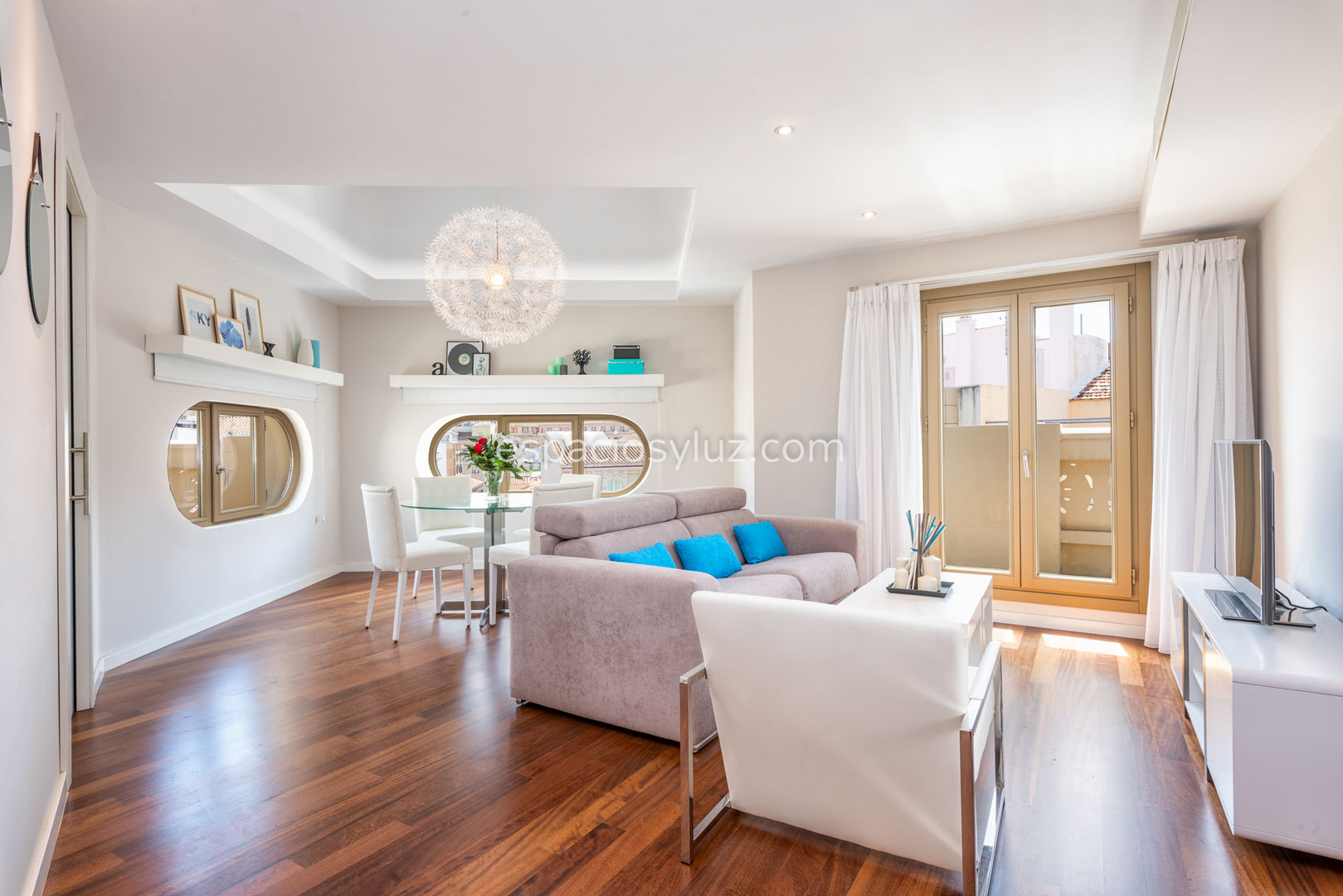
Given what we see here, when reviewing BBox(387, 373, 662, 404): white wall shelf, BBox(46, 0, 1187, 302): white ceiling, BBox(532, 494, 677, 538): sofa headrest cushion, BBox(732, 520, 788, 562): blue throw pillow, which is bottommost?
BBox(732, 520, 788, 562): blue throw pillow

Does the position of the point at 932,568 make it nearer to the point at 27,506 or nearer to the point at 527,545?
the point at 527,545

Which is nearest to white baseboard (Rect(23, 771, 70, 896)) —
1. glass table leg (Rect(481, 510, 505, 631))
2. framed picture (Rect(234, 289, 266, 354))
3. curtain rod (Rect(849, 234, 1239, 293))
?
glass table leg (Rect(481, 510, 505, 631))

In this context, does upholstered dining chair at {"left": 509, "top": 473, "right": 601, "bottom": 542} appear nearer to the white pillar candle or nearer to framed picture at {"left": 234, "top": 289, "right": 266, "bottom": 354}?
the white pillar candle

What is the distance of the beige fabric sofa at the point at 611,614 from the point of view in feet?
8.93

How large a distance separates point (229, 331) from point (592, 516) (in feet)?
10.5

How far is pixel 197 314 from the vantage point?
4.60 meters

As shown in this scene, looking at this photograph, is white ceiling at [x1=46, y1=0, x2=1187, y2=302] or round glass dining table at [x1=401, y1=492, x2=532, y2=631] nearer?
white ceiling at [x1=46, y1=0, x2=1187, y2=302]

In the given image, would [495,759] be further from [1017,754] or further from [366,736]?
[1017,754]

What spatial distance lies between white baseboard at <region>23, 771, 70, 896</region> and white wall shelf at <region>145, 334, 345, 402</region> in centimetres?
261

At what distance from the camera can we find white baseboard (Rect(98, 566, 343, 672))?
390 cm

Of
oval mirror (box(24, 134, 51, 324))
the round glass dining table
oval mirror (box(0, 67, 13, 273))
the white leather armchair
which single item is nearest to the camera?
oval mirror (box(0, 67, 13, 273))

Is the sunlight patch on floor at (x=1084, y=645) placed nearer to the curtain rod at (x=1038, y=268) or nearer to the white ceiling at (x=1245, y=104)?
the curtain rod at (x=1038, y=268)

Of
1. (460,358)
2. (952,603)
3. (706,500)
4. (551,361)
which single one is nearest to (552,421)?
(551,361)

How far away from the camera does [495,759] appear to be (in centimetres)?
266
